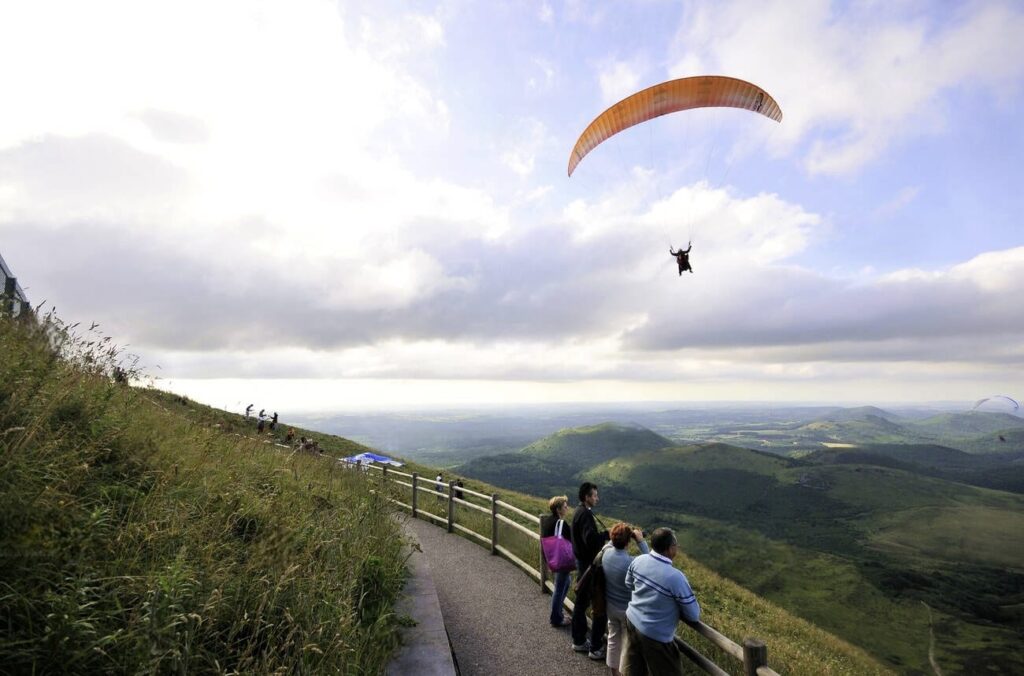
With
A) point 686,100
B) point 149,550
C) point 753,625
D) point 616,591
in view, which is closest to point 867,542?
point 753,625

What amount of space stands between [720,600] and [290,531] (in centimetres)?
1568

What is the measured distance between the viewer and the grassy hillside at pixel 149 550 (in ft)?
9.23

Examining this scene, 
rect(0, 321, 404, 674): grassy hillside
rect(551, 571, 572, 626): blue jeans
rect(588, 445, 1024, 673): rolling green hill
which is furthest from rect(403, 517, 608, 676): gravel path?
rect(588, 445, 1024, 673): rolling green hill

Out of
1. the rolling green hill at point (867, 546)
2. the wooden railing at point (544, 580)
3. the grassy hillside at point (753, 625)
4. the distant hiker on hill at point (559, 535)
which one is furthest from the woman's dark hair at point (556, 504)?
the rolling green hill at point (867, 546)

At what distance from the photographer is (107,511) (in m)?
3.71

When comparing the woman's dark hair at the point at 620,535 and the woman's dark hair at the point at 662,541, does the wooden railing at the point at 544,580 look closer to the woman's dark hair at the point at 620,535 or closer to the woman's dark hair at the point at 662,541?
the woman's dark hair at the point at 662,541

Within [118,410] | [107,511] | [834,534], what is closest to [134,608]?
[107,511]

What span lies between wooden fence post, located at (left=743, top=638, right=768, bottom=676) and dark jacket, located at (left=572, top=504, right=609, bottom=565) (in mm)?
2265

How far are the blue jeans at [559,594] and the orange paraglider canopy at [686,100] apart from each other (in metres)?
14.1

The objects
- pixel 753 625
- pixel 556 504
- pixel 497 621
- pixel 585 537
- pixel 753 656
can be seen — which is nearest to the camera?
pixel 753 656

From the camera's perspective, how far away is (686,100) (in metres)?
14.9

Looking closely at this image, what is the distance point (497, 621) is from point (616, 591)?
98.4 inches

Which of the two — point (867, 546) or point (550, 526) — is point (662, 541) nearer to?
point (550, 526)

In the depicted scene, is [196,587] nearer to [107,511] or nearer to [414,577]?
[107,511]
